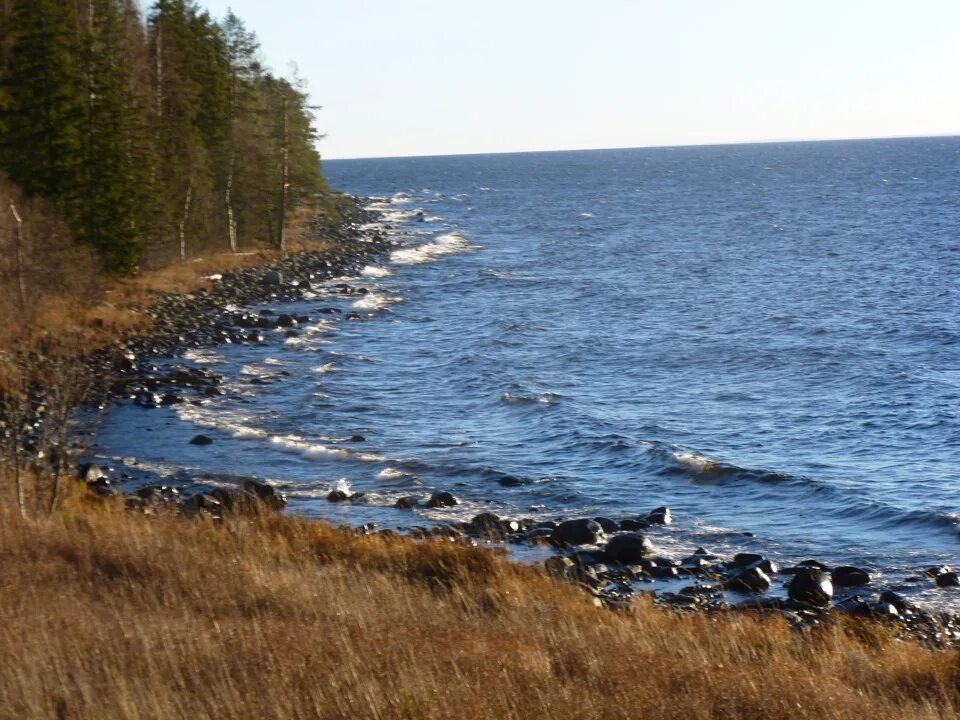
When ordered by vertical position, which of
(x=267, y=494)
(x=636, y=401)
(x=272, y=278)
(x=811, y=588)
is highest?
(x=272, y=278)

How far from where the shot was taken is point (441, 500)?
21.2 meters

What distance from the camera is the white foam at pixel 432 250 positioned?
7038 cm

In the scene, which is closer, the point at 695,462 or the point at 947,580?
the point at 947,580

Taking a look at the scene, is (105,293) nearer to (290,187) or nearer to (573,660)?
(290,187)

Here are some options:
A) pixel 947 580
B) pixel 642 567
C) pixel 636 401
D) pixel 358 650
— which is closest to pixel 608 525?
pixel 642 567

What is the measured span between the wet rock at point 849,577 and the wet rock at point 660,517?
3702 millimetres

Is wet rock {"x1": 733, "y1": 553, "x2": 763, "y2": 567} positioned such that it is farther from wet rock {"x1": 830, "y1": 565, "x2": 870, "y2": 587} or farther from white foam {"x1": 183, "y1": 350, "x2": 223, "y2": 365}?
white foam {"x1": 183, "y1": 350, "x2": 223, "y2": 365}

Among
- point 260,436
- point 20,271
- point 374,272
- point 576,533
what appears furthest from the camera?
point 374,272

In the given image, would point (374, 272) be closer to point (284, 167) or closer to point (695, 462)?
point (284, 167)

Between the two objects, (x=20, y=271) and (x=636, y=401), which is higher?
(x=20, y=271)

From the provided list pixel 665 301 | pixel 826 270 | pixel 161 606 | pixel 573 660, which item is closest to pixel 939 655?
pixel 573 660

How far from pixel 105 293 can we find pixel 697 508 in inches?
1029

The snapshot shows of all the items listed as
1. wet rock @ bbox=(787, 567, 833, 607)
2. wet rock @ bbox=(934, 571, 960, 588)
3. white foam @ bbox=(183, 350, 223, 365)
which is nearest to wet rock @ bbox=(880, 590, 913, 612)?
wet rock @ bbox=(787, 567, 833, 607)

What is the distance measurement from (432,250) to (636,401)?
4648cm
